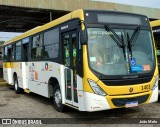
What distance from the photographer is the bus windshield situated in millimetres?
7309

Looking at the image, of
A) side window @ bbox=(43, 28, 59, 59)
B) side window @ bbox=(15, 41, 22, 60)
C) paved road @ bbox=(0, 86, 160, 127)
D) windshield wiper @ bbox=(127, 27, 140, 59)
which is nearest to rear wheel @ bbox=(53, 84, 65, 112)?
paved road @ bbox=(0, 86, 160, 127)

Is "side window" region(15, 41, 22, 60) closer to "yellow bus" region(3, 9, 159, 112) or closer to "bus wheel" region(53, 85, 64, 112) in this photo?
"bus wheel" region(53, 85, 64, 112)

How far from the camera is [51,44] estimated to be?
9.55 meters

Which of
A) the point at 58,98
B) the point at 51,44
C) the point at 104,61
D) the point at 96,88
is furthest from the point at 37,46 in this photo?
the point at 96,88

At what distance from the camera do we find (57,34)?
9.08 meters

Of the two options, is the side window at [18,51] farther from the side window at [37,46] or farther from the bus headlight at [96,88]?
the bus headlight at [96,88]

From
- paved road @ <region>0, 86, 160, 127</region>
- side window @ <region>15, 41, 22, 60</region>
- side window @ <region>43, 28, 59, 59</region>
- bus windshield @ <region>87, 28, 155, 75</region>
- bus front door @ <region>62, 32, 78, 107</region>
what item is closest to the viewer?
bus windshield @ <region>87, 28, 155, 75</region>

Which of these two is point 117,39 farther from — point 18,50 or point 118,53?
point 18,50

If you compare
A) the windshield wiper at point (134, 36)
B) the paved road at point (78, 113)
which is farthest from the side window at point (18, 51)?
the windshield wiper at point (134, 36)

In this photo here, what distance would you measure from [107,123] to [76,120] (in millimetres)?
929

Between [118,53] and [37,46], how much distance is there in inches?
173

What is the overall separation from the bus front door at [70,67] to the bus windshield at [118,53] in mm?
624

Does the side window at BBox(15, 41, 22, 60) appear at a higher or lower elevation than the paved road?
higher

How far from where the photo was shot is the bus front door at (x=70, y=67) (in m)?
7.88
